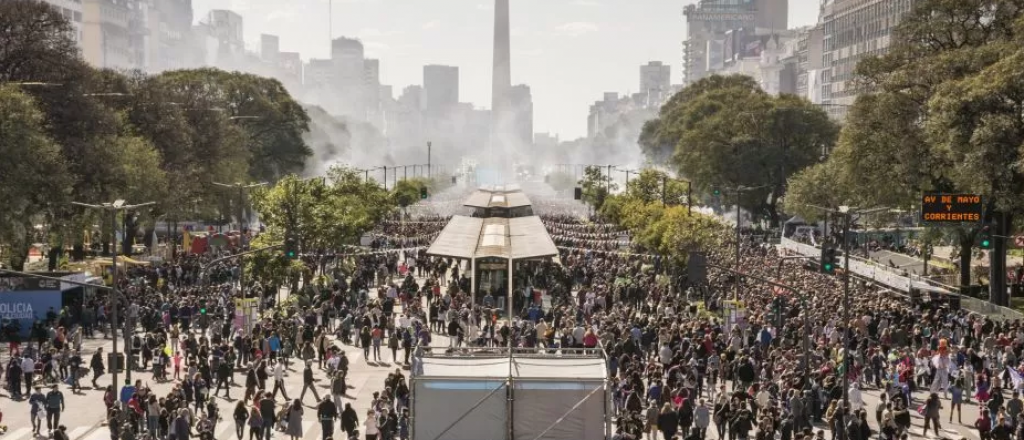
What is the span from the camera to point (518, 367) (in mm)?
22391

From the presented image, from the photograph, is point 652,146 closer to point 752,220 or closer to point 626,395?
point 752,220

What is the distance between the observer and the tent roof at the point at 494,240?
52062 millimetres

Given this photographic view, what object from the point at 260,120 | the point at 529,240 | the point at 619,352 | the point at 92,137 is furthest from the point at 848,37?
the point at 619,352

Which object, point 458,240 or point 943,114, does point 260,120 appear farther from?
point 943,114

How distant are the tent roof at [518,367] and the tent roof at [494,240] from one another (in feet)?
87.8

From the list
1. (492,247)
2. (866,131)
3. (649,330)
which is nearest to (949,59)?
(866,131)

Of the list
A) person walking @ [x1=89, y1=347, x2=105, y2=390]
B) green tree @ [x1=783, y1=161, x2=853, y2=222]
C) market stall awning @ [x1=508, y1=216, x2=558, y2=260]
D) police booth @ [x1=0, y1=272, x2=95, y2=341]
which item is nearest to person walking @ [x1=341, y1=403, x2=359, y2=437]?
person walking @ [x1=89, y1=347, x2=105, y2=390]

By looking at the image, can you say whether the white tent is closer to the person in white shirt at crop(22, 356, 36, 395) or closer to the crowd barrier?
the person in white shirt at crop(22, 356, 36, 395)

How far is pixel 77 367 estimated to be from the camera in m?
36.7

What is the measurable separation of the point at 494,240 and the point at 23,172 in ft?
68.1

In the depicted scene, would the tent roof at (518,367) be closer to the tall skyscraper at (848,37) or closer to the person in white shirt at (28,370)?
the person in white shirt at (28,370)

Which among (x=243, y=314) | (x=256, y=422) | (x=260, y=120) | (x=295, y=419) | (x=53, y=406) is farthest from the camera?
(x=260, y=120)

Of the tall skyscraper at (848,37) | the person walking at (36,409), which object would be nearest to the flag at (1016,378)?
the person walking at (36,409)

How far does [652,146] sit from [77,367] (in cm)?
13962
